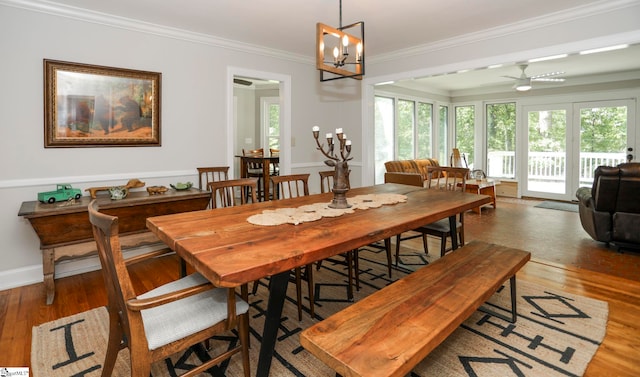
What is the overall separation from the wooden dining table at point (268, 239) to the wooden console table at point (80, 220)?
4.09 ft

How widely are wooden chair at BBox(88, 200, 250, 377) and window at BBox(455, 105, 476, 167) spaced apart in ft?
27.2

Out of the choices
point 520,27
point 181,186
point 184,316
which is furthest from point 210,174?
point 520,27

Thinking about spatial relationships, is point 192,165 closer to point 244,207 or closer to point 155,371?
point 244,207

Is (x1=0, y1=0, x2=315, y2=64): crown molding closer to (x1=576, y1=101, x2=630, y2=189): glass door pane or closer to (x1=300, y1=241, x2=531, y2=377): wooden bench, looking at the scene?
(x1=300, y1=241, x2=531, y2=377): wooden bench

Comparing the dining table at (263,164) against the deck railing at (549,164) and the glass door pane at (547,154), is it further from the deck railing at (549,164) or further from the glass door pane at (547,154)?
the glass door pane at (547,154)

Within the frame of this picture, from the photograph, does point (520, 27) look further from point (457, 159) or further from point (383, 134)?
point (457, 159)

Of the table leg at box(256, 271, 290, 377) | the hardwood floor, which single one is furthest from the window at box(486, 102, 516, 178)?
the table leg at box(256, 271, 290, 377)

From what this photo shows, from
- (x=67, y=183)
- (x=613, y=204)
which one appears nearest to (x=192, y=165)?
(x=67, y=183)

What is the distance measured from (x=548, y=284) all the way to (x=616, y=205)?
1608 mm

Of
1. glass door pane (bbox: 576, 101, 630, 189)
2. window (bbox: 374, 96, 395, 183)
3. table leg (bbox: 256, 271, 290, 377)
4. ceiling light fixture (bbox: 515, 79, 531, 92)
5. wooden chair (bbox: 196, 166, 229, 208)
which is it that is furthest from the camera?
window (bbox: 374, 96, 395, 183)

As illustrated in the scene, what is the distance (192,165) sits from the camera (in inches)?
155

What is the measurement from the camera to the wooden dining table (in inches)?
53.6

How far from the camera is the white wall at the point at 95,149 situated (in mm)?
2910

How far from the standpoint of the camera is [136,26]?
11.3ft
